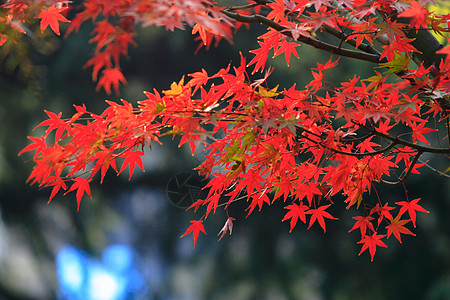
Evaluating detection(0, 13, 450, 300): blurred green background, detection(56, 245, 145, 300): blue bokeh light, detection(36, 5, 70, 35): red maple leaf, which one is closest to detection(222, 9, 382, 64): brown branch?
detection(36, 5, 70, 35): red maple leaf

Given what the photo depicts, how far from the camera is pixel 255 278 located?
3939 mm

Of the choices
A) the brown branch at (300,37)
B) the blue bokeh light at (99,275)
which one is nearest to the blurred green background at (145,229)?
the blue bokeh light at (99,275)

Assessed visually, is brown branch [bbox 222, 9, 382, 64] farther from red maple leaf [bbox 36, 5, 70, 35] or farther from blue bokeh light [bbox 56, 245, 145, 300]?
blue bokeh light [bbox 56, 245, 145, 300]

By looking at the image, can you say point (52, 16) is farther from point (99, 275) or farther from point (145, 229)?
point (99, 275)

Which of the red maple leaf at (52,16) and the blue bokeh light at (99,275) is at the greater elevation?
the red maple leaf at (52,16)

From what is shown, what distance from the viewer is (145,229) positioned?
4.09 metres

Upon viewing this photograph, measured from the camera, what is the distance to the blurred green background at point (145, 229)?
3900 mm

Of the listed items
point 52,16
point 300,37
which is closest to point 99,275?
point 52,16

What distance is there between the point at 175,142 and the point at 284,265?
4.96 feet

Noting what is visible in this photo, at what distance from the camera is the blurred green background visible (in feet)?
12.8

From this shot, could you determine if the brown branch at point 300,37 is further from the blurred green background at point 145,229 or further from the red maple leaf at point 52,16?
the blurred green background at point 145,229

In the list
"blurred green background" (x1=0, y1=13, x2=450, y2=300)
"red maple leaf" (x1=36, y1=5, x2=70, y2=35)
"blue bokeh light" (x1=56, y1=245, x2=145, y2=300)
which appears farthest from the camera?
"blue bokeh light" (x1=56, y1=245, x2=145, y2=300)

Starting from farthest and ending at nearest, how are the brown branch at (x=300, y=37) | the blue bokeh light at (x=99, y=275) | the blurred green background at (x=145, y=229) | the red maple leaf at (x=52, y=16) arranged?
the blue bokeh light at (x=99, y=275) < the blurred green background at (x=145, y=229) < the red maple leaf at (x=52, y=16) < the brown branch at (x=300, y=37)

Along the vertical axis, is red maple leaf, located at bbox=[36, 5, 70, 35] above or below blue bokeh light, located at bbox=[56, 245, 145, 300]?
above
